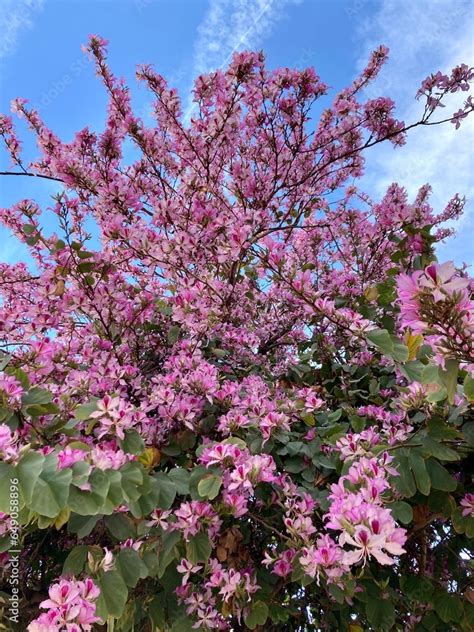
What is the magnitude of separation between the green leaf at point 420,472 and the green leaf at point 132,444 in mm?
814

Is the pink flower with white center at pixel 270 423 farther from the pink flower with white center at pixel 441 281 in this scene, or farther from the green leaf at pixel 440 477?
the pink flower with white center at pixel 441 281

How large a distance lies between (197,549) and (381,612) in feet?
2.32

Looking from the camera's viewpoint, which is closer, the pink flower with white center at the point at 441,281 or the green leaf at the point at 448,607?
the pink flower with white center at the point at 441,281

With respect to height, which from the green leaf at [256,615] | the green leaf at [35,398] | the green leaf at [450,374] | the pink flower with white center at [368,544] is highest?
the green leaf at [450,374]

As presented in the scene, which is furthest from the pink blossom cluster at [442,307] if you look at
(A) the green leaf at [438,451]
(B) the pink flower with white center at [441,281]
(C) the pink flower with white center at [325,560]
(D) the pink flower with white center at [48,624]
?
(D) the pink flower with white center at [48,624]

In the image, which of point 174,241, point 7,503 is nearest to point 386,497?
point 7,503

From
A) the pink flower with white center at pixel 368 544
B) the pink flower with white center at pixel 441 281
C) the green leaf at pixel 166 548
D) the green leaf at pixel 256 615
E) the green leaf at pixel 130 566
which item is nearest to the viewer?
the pink flower with white center at pixel 441 281

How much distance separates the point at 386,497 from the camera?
4.63 feet

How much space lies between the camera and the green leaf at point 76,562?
1353 millimetres

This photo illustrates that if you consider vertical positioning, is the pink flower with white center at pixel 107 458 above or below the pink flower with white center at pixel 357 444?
below

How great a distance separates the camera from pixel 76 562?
→ 1.37 meters

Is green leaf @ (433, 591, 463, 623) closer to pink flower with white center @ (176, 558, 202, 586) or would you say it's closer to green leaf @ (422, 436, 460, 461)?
green leaf @ (422, 436, 460, 461)

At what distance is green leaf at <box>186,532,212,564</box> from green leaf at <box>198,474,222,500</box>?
0.47 ft

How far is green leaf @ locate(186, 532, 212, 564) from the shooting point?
1396mm
